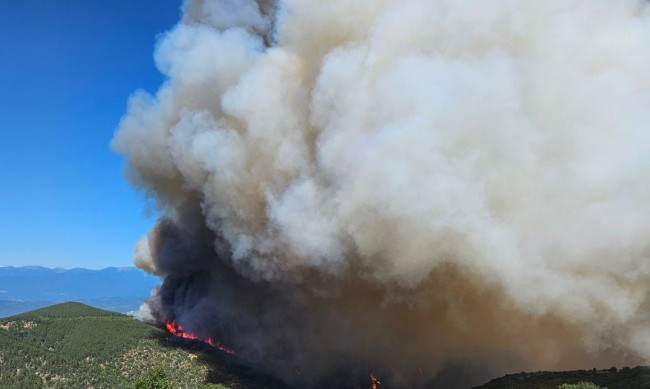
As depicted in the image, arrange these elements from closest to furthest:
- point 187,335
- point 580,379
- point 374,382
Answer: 1. point 580,379
2. point 374,382
3. point 187,335

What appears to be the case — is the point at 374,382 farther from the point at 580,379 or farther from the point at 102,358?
the point at 102,358

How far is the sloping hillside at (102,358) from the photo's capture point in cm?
4444

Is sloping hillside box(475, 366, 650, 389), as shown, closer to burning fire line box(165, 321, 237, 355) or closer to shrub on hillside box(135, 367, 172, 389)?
shrub on hillside box(135, 367, 172, 389)

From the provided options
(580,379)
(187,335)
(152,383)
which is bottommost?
(152,383)

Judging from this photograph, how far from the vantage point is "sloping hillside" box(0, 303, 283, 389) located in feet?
146

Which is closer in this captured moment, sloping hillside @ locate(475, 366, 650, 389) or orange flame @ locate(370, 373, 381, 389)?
sloping hillside @ locate(475, 366, 650, 389)

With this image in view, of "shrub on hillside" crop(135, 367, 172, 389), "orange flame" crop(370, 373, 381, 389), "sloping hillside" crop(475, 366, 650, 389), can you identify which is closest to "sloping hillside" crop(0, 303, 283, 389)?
"shrub on hillside" crop(135, 367, 172, 389)

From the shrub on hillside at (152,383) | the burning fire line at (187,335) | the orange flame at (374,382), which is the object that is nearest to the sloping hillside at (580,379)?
the orange flame at (374,382)

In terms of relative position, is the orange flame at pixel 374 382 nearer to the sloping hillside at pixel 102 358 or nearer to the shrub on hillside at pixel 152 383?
the sloping hillside at pixel 102 358

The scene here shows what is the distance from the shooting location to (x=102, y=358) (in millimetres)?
49375

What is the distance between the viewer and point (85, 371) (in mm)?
46500

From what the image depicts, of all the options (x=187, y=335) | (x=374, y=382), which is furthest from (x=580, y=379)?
(x=187, y=335)

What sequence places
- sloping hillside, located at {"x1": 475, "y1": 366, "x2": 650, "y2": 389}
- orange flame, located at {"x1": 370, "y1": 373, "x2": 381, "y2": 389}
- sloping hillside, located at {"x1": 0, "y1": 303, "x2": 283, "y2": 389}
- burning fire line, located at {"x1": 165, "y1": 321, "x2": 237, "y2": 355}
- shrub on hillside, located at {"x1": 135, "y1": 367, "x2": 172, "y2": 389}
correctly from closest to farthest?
sloping hillside, located at {"x1": 475, "y1": 366, "x2": 650, "y2": 389} < shrub on hillside, located at {"x1": 135, "y1": 367, "x2": 172, "y2": 389} < orange flame, located at {"x1": 370, "y1": 373, "x2": 381, "y2": 389} < sloping hillside, located at {"x1": 0, "y1": 303, "x2": 283, "y2": 389} < burning fire line, located at {"x1": 165, "y1": 321, "x2": 237, "y2": 355}

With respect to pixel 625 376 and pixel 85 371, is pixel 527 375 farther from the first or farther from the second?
pixel 85 371
